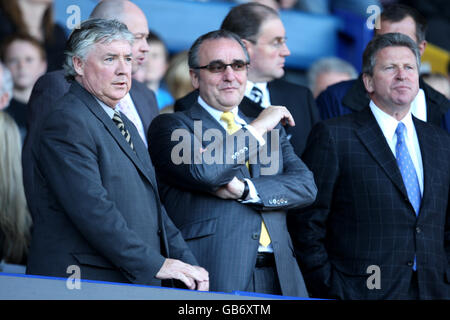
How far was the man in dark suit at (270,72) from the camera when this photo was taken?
4.53 meters

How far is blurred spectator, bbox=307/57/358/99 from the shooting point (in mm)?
6488

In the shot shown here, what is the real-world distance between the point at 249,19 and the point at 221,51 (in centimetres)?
92

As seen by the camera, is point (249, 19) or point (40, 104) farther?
point (249, 19)

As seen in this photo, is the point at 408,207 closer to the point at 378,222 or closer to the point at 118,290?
the point at 378,222

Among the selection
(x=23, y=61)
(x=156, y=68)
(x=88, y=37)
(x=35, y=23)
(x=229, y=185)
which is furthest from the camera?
(x=35, y=23)

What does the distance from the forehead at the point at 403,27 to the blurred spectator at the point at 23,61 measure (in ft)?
8.48

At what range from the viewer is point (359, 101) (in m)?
4.59

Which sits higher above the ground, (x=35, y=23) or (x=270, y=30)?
(x=35, y=23)

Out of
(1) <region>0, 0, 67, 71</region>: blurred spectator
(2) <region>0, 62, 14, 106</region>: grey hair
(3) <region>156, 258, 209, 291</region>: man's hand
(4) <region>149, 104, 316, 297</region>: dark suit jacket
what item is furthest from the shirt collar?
(1) <region>0, 0, 67, 71</region>: blurred spectator

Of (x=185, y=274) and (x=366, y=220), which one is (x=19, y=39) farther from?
(x=185, y=274)

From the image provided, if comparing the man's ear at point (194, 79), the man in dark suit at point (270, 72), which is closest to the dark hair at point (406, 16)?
the man in dark suit at point (270, 72)

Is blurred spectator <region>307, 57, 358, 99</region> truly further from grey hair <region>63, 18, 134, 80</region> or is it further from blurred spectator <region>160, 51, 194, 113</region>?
grey hair <region>63, 18, 134, 80</region>

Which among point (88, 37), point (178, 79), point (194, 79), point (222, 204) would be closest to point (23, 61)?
point (178, 79)

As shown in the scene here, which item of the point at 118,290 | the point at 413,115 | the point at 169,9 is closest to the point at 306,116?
the point at 413,115
